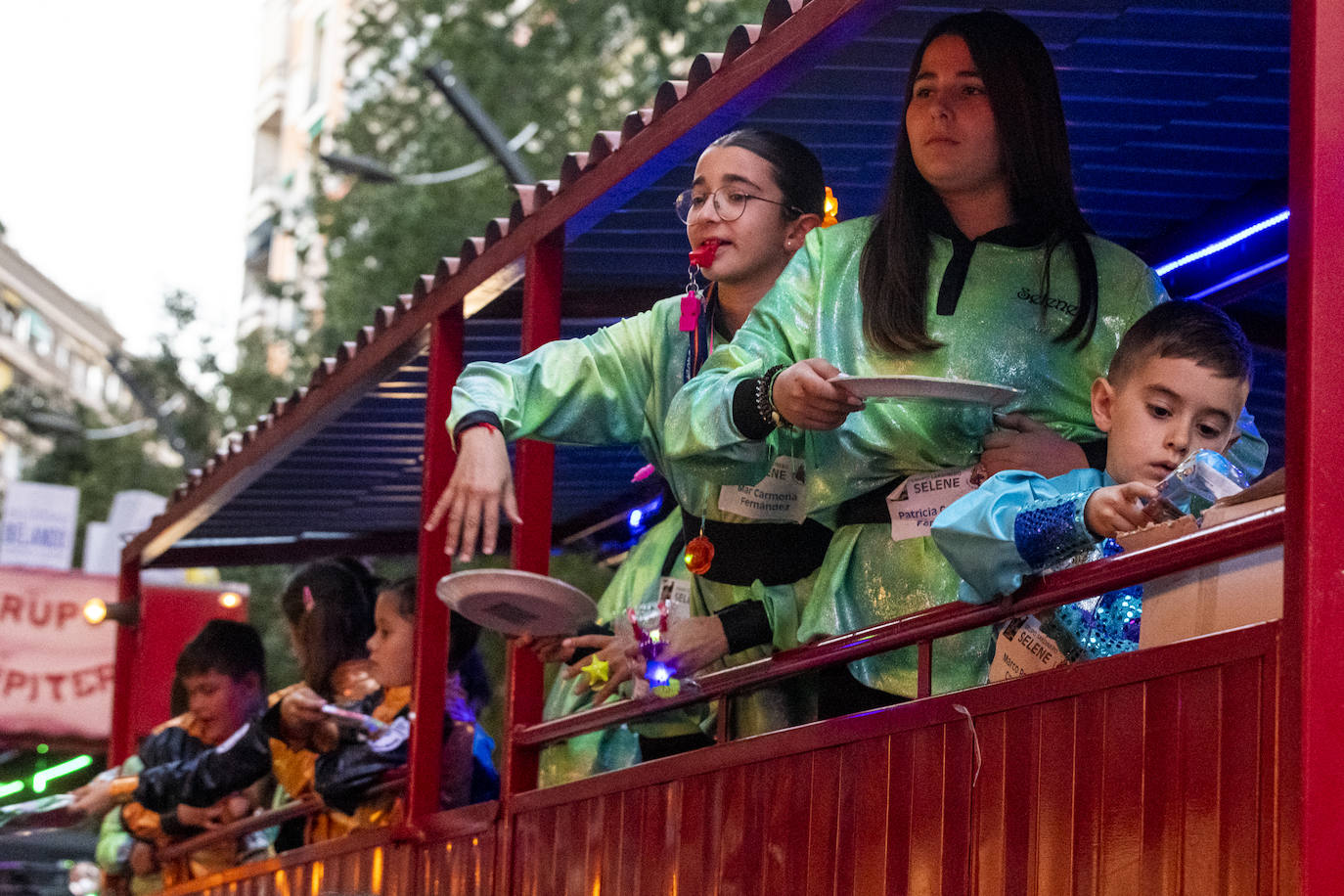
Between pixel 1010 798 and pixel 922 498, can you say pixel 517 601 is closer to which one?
pixel 922 498

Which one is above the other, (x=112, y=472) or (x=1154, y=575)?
(x=112, y=472)

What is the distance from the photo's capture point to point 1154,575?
3357mm

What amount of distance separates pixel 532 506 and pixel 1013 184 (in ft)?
6.39

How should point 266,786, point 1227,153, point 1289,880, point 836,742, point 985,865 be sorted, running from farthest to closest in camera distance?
point 266,786 < point 1227,153 < point 836,742 < point 985,865 < point 1289,880

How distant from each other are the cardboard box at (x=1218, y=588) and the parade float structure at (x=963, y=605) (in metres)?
0.03

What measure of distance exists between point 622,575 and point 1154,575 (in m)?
3.28

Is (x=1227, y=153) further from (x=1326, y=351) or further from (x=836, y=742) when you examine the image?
(x=1326, y=351)

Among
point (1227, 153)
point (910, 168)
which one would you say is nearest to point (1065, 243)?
point (910, 168)

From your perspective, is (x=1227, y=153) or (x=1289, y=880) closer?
(x=1289, y=880)

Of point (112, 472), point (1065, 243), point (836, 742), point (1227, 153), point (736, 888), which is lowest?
point (736, 888)

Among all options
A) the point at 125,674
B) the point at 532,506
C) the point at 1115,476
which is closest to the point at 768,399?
the point at 1115,476

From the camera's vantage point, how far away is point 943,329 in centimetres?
446

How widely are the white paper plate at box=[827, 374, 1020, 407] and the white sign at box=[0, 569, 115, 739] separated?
1318 centimetres

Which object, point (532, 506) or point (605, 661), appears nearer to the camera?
point (605, 661)
